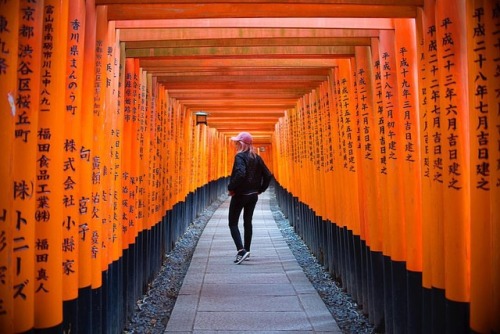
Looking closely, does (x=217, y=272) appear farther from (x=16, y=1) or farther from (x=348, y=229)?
(x=16, y=1)

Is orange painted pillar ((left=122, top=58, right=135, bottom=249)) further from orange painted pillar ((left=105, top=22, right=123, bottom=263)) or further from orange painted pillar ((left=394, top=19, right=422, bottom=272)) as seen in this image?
orange painted pillar ((left=394, top=19, right=422, bottom=272))

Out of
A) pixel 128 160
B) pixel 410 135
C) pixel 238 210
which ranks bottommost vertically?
pixel 238 210

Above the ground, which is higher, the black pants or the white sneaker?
the black pants

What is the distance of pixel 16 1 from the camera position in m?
1.80

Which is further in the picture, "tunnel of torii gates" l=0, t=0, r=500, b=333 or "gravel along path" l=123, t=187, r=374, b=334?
"gravel along path" l=123, t=187, r=374, b=334

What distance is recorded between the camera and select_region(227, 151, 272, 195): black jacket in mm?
6090

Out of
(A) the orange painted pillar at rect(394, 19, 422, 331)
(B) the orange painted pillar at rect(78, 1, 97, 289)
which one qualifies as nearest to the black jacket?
(A) the orange painted pillar at rect(394, 19, 422, 331)

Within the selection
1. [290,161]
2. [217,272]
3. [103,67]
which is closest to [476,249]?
[103,67]

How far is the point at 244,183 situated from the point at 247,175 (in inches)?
4.8

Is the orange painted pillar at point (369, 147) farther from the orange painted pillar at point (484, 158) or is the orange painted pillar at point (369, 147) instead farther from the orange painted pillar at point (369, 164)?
the orange painted pillar at point (484, 158)

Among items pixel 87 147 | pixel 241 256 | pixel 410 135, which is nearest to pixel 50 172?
pixel 87 147

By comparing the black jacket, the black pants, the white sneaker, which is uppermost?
the black jacket

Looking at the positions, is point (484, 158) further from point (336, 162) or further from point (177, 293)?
point (177, 293)

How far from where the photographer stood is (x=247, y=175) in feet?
20.3
